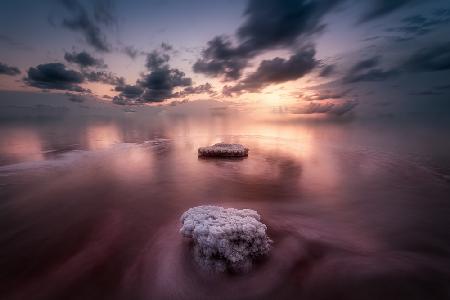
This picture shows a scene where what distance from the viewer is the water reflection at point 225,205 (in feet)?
12.8

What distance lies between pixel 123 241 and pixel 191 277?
7.98 ft

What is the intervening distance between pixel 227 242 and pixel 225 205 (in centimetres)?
325

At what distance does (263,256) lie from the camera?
15.2ft

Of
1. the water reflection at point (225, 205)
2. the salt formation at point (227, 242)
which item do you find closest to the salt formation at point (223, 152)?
the water reflection at point (225, 205)

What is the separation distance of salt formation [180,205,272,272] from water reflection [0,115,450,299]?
237 millimetres

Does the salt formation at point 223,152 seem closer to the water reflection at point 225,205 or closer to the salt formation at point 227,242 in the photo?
the water reflection at point 225,205

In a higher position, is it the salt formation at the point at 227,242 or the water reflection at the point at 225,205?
the salt formation at the point at 227,242

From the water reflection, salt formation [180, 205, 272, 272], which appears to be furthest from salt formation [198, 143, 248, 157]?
salt formation [180, 205, 272, 272]

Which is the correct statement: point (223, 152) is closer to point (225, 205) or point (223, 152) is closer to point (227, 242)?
point (225, 205)

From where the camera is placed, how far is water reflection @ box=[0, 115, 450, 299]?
3.90 meters

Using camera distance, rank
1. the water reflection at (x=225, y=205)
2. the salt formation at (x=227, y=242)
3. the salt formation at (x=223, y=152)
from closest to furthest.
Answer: the water reflection at (x=225, y=205) → the salt formation at (x=227, y=242) → the salt formation at (x=223, y=152)

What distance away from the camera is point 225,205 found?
7.53 metres

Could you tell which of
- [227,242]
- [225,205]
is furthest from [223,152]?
[227,242]

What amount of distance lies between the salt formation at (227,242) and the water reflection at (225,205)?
0.78 ft
